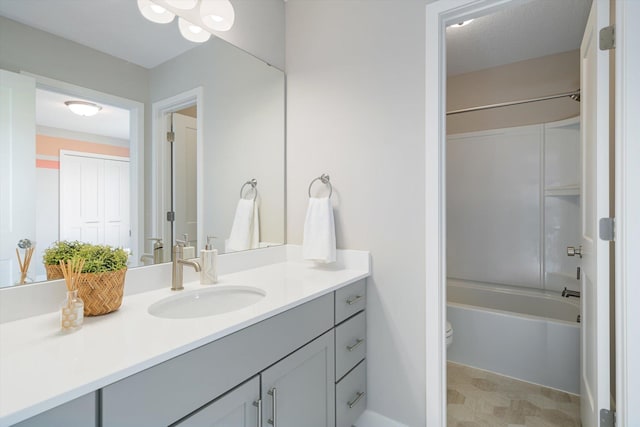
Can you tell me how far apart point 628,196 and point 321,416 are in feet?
4.49

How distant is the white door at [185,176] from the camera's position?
146 centimetres

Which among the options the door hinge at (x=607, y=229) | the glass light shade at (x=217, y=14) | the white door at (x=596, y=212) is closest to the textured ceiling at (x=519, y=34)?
the white door at (x=596, y=212)

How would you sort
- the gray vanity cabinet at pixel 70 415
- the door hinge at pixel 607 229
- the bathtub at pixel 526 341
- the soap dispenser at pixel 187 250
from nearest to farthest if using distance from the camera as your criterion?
1. the gray vanity cabinet at pixel 70 415
2. the door hinge at pixel 607 229
3. the soap dispenser at pixel 187 250
4. the bathtub at pixel 526 341

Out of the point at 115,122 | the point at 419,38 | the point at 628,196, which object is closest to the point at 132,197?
the point at 115,122

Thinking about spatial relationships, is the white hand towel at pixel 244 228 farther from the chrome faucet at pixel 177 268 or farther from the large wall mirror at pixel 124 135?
the chrome faucet at pixel 177 268

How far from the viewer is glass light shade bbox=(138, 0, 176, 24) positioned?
131cm

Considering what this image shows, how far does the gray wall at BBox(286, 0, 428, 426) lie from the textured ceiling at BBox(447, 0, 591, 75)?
99cm

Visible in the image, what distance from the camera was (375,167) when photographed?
5.42 ft

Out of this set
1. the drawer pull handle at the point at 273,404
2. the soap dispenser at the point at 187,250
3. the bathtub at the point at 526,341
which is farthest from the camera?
the bathtub at the point at 526,341

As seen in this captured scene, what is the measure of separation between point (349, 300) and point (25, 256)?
3.94 feet

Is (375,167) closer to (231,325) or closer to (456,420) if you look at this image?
(231,325)

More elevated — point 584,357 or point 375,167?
Answer: point 375,167

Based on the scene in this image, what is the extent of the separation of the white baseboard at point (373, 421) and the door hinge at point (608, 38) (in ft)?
5.89

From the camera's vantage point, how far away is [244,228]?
1.76m
